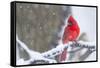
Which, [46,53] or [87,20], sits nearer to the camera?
[46,53]

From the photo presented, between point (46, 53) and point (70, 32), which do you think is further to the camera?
point (70, 32)

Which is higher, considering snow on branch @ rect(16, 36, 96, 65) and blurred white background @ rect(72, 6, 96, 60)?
blurred white background @ rect(72, 6, 96, 60)

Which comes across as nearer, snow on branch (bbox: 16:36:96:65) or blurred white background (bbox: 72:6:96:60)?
snow on branch (bbox: 16:36:96:65)

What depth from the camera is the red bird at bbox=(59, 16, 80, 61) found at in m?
2.23

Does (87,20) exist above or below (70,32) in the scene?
above

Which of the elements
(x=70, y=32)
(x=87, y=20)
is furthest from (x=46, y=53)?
(x=87, y=20)

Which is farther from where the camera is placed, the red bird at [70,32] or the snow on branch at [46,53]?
the red bird at [70,32]

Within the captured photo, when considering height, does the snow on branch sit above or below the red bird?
below

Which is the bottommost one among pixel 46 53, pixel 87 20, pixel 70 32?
pixel 46 53

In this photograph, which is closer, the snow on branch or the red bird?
the snow on branch

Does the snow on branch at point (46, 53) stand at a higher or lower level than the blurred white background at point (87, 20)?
lower

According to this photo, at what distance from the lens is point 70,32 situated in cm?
226

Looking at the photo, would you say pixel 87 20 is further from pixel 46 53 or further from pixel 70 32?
pixel 46 53

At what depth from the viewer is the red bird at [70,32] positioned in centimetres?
223
